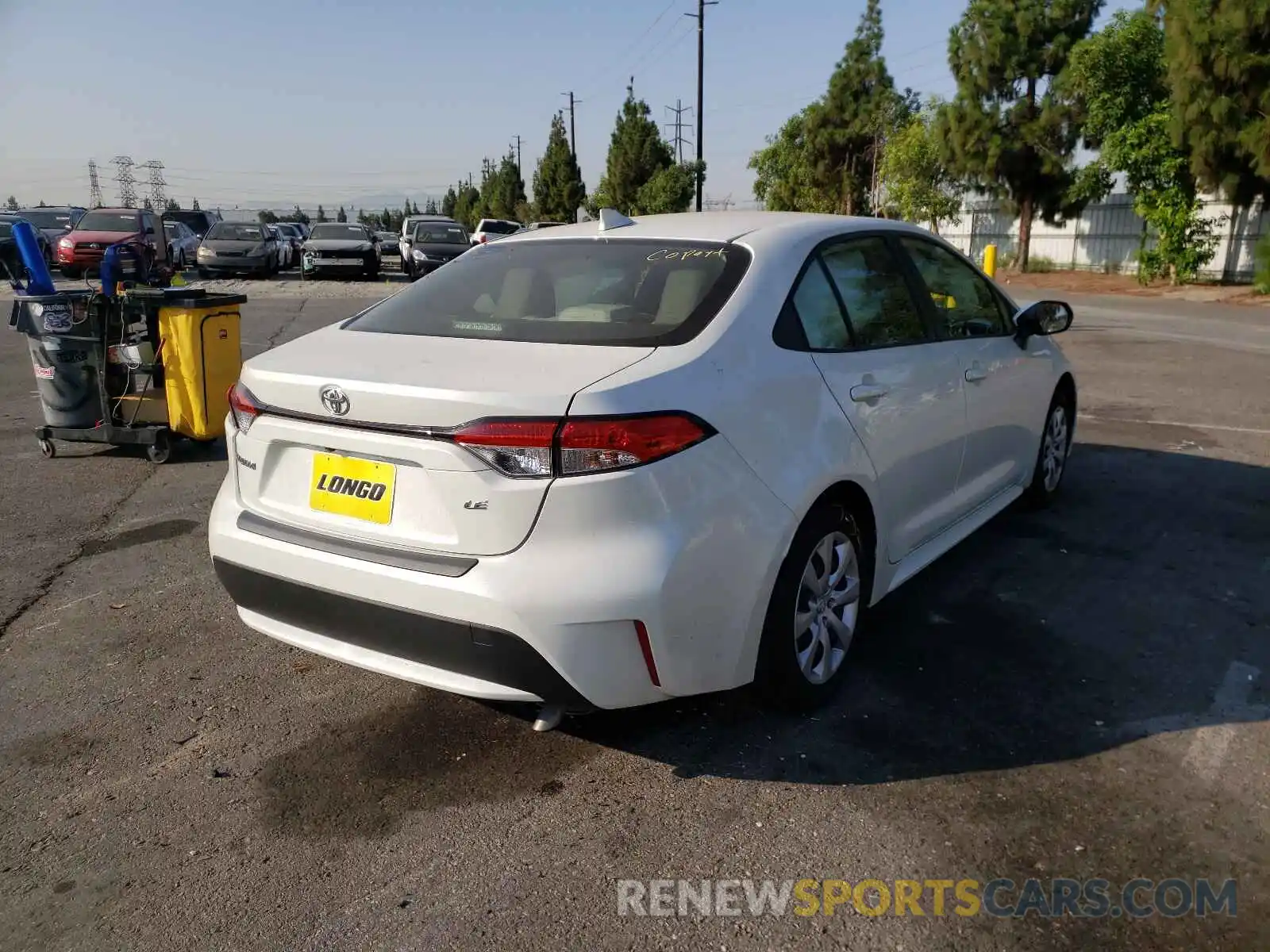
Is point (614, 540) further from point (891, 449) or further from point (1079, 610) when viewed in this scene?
point (1079, 610)

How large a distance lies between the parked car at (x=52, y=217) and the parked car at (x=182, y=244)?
3.41 meters

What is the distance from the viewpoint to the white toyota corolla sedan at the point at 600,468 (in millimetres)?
2588

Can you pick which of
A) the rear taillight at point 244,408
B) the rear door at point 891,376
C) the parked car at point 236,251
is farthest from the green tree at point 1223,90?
the rear taillight at point 244,408

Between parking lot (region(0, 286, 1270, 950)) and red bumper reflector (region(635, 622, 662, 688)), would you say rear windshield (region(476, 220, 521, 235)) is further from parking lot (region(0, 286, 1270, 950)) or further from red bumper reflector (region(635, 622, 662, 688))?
red bumper reflector (region(635, 622, 662, 688))

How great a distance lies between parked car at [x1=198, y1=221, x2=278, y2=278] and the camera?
2473 cm

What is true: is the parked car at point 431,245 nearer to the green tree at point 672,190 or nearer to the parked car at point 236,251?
the parked car at point 236,251

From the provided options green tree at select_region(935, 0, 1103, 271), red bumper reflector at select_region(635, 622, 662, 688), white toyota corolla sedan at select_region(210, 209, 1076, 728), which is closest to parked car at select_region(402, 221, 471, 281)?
green tree at select_region(935, 0, 1103, 271)

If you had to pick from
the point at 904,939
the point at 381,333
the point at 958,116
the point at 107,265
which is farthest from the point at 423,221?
the point at 904,939

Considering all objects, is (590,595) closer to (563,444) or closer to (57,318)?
(563,444)

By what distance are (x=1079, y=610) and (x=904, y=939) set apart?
2.32 meters

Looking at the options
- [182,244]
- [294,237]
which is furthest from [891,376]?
[294,237]

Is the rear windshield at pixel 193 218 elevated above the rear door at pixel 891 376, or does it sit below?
above

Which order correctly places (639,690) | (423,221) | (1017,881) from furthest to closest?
(423,221) < (639,690) < (1017,881)

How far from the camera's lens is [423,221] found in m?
27.1
